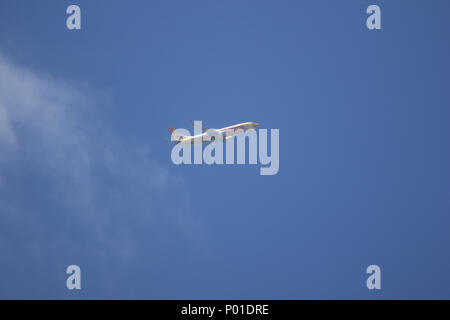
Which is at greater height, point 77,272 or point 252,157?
point 252,157

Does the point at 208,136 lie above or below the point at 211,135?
below

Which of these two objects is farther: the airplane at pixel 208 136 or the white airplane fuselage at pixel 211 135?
the airplane at pixel 208 136

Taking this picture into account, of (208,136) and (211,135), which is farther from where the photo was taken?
(208,136)

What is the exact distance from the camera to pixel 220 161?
109 m

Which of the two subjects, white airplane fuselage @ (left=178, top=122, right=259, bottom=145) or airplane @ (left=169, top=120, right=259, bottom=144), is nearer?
white airplane fuselage @ (left=178, top=122, right=259, bottom=145)

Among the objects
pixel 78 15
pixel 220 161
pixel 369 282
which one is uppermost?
pixel 78 15
